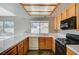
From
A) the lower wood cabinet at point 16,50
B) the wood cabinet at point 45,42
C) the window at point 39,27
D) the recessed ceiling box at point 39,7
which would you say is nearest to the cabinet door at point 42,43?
the wood cabinet at point 45,42

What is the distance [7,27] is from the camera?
896 centimetres

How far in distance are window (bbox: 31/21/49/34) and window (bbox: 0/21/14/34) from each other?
127 cm

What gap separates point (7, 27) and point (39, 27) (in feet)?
6.57

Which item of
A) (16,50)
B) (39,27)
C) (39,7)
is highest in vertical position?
(39,7)

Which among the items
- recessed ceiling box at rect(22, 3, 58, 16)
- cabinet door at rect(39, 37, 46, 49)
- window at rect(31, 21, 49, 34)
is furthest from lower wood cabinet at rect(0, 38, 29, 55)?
window at rect(31, 21, 49, 34)

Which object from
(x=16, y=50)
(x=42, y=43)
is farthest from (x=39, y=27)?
(x=16, y=50)

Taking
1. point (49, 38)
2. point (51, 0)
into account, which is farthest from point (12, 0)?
point (49, 38)

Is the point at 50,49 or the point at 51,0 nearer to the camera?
the point at 51,0

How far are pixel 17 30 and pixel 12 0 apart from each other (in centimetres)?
772

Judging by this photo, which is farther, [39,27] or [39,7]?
[39,27]

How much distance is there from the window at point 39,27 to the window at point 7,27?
127 centimetres

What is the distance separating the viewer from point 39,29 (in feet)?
28.4

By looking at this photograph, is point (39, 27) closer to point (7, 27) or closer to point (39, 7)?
point (7, 27)
